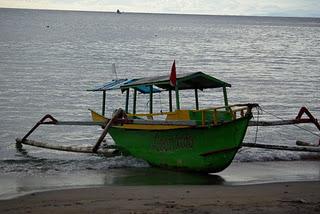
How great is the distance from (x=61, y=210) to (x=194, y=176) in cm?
440

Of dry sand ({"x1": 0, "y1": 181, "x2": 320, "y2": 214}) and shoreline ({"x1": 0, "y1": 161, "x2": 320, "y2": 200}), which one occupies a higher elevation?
dry sand ({"x1": 0, "y1": 181, "x2": 320, "y2": 214})

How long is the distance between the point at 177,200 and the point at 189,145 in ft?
10.0

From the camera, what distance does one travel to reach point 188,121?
11750 millimetres

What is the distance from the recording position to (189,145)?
40.5 ft

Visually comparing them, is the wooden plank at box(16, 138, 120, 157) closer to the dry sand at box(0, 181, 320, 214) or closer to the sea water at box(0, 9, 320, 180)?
the sea water at box(0, 9, 320, 180)

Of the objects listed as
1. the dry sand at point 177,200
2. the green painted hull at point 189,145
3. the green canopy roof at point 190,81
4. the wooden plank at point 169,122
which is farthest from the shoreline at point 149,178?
the green canopy roof at point 190,81

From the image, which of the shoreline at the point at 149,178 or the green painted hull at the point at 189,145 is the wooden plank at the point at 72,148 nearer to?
the shoreline at the point at 149,178

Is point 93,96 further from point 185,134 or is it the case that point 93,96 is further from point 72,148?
point 185,134

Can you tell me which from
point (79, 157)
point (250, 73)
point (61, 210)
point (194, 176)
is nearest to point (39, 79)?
point (250, 73)

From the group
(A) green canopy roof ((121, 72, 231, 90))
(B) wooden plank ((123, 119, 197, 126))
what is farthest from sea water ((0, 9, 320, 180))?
(A) green canopy roof ((121, 72, 231, 90))

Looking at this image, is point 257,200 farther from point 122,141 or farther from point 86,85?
point 86,85

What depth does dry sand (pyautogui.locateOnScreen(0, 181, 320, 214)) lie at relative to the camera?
28.1ft

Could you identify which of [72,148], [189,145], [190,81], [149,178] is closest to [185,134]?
[189,145]

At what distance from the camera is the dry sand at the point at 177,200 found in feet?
28.1
